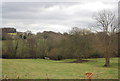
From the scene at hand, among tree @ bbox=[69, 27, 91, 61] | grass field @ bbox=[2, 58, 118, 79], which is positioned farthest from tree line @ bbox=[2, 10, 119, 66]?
grass field @ bbox=[2, 58, 118, 79]

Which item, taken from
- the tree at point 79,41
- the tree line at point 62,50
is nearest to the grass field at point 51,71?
the tree line at point 62,50

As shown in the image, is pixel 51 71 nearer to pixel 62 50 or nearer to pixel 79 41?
pixel 62 50

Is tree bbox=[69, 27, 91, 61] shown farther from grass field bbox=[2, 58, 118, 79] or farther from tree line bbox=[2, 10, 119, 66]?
grass field bbox=[2, 58, 118, 79]

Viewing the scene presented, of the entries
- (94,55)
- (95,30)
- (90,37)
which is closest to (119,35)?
(95,30)

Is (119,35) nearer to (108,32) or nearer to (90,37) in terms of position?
(108,32)

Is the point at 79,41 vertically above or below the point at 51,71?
above

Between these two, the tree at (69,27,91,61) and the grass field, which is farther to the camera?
the tree at (69,27,91,61)

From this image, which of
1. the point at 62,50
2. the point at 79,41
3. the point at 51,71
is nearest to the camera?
the point at 51,71

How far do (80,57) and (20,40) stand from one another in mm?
15750

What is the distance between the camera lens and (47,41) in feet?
106

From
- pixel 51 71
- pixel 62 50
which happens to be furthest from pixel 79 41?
pixel 51 71

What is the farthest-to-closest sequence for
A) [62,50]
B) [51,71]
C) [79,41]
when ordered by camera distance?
[79,41], [62,50], [51,71]

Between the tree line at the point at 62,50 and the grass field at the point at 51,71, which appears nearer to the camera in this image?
the grass field at the point at 51,71

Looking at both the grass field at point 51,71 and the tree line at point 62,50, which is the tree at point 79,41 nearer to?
the tree line at point 62,50
